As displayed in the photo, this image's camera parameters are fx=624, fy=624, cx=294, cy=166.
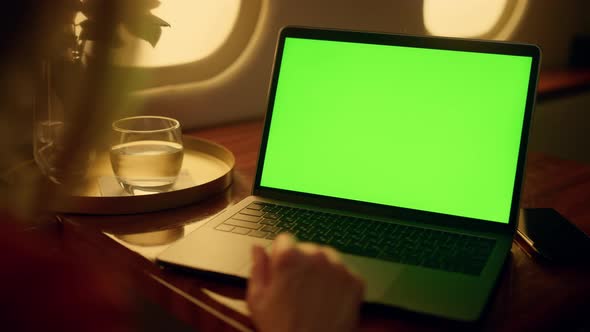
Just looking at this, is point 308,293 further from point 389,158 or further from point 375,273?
point 389,158

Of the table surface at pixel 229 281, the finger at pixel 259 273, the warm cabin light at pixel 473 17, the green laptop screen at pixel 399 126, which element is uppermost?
the warm cabin light at pixel 473 17

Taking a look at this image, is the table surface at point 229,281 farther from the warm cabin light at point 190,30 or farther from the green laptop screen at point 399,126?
the warm cabin light at point 190,30

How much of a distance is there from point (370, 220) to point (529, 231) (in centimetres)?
18

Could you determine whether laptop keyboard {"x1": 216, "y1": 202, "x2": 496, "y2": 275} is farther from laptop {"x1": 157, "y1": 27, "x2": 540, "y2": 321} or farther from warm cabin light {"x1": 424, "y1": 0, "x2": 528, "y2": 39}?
warm cabin light {"x1": 424, "y1": 0, "x2": 528, "y2": 39}

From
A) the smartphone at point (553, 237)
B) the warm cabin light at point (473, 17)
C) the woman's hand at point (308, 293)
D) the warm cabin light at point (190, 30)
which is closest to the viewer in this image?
the woman's hand at point (308, 293)

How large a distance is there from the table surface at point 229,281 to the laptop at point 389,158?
22mm

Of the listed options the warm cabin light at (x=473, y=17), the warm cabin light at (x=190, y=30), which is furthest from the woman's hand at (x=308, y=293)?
the warm cabin light at (x=473, y=17)

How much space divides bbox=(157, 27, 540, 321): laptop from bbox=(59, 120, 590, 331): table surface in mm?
22

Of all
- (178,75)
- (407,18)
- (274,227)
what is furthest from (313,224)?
(407,18)

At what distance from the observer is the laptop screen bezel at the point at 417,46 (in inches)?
28.1

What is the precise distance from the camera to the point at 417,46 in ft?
2.58

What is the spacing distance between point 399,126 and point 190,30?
0.56 metres

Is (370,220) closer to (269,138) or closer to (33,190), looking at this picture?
(269,138)

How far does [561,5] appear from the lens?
7.54 ft
